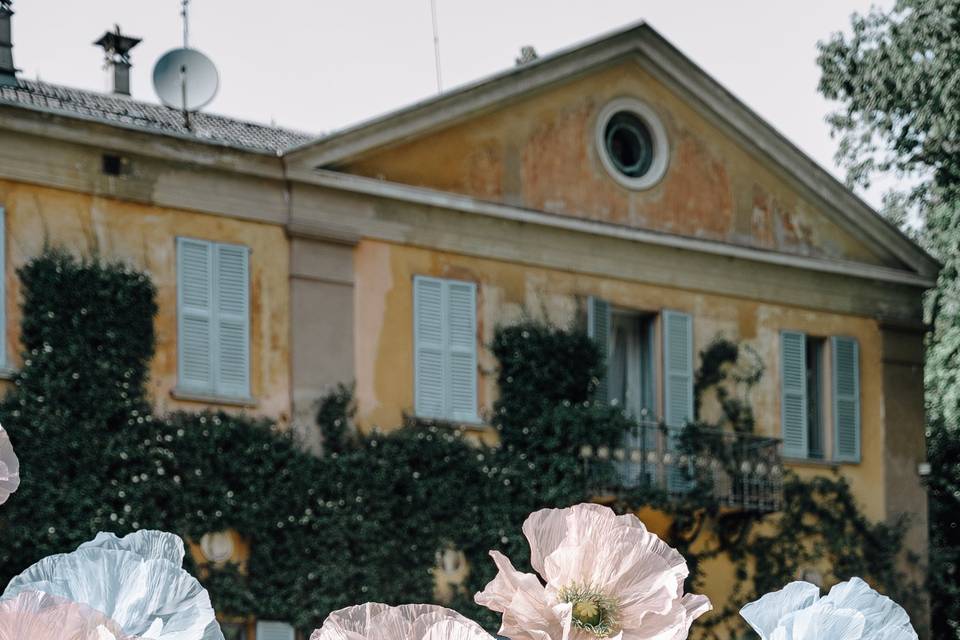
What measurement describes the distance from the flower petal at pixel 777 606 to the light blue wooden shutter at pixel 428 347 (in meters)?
17.4

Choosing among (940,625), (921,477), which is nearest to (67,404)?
(921,477)

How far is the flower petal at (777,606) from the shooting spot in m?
Answer: 1.05

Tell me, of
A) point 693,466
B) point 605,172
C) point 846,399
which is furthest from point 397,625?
point 846,399

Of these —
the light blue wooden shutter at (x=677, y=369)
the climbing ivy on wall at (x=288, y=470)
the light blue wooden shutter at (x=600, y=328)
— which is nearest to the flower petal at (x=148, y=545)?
the climbing ivy on wall at (x=288, y=470)

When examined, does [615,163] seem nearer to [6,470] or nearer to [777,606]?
[777,606]

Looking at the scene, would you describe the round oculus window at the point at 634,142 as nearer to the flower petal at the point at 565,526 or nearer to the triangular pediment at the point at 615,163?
the triangular pediment at the point at 615,163

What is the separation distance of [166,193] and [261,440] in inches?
97.1

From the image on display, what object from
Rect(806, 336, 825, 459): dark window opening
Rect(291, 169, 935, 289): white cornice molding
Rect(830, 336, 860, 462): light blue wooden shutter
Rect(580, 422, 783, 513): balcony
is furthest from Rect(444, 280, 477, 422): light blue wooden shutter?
Rect(830, 336, 860, 462): light blue wooden shutter

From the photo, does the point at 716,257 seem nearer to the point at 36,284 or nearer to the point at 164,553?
the point at 36,284

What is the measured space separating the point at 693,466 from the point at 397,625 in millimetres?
19250

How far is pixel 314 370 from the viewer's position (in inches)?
704

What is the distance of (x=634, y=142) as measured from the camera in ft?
68.4

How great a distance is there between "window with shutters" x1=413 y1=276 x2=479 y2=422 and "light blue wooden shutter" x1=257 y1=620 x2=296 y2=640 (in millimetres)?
2545

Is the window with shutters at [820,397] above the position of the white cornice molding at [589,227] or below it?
below
